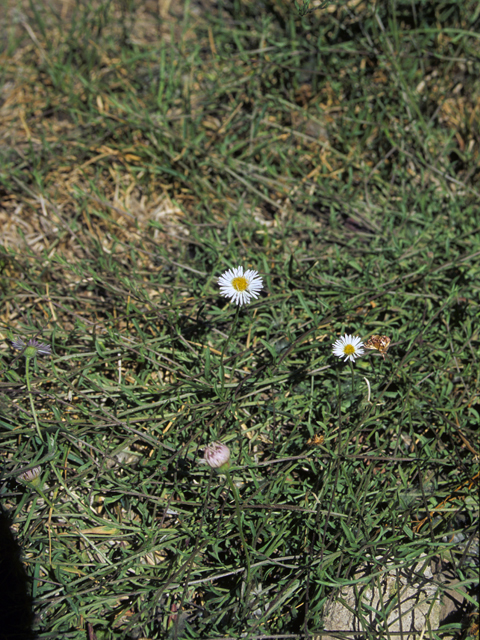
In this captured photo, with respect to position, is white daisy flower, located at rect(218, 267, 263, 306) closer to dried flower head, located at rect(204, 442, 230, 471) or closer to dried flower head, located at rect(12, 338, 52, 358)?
dried flower head, located at rect(204, 442, 230, 471)

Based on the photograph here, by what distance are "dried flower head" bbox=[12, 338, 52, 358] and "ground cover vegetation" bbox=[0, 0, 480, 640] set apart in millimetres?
15

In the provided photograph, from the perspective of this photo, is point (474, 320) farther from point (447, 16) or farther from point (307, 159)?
point (447, 16)

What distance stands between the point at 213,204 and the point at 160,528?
164 cm

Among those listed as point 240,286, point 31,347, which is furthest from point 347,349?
point 31,347

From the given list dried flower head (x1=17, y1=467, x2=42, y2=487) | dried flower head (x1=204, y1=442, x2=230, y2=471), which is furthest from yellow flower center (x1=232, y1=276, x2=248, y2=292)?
dried flower head (x1=17, y1=467, x2=42, y2=487)

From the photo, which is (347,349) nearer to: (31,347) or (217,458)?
(217,458)

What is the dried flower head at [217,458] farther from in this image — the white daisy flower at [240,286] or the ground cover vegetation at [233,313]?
the white daisy flower at [240,286]

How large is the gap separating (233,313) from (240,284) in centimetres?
30

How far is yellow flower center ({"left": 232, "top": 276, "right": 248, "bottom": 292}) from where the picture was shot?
6.17 ft

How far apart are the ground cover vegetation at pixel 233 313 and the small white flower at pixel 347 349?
0.11 m

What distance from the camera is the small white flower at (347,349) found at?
1830 mm

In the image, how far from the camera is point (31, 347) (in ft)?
5.82

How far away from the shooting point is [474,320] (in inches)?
85.8

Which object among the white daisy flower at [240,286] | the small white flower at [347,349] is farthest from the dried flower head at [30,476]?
the small white flower at [347,349]
